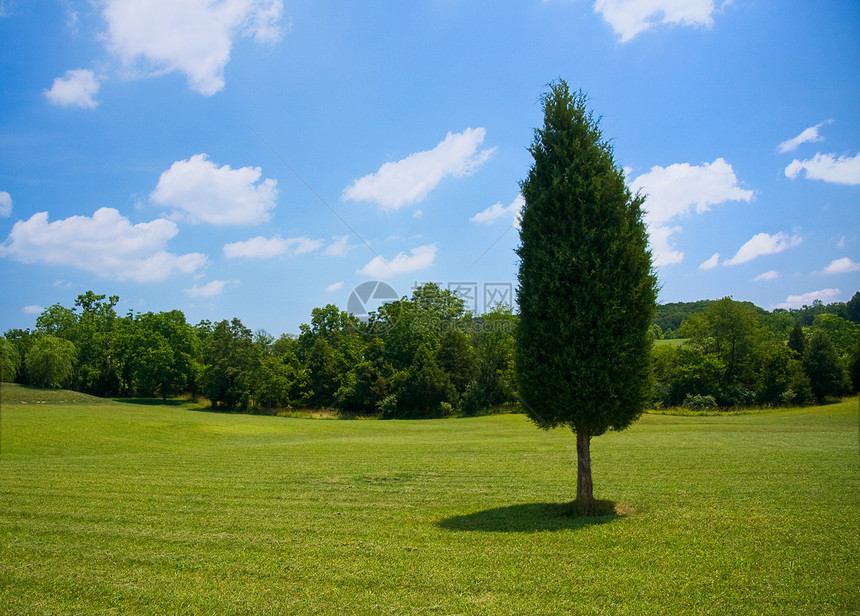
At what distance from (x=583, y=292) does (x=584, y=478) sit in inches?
159

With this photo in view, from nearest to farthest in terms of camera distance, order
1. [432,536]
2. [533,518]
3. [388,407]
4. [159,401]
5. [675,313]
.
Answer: [432,536] → [533,518] → [388,407] → [159,401] → [675,313]

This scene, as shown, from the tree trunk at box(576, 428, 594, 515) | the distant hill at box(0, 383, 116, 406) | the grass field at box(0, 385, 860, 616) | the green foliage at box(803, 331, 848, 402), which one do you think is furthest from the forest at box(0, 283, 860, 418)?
the tree trunk at box(576, 428, 594, 515)

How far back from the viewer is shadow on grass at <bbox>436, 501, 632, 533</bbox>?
9438mm

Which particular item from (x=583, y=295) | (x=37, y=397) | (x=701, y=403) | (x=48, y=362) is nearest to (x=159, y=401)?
(x=48, y=362)

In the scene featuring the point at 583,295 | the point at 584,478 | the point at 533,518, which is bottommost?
the point at 533,518

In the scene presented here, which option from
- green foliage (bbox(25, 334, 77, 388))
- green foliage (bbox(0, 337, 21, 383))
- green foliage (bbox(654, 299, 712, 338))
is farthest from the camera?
green foliage (bbox(654, 299, 712, 338))

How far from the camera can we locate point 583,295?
10336mm

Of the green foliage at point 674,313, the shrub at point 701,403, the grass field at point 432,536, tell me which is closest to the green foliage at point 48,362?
the grass field at point 432,536

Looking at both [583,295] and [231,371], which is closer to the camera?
[583,295]

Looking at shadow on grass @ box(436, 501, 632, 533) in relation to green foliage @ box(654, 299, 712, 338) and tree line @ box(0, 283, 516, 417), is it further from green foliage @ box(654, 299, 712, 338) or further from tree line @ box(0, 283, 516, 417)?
green foliage @ box(654, 299, 712, 338)

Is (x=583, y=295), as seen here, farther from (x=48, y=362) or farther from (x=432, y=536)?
(x=48, y=362)

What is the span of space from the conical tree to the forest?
35712mm

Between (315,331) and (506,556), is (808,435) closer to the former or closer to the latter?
(506,556)

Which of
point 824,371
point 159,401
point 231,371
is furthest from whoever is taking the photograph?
point 159,401
